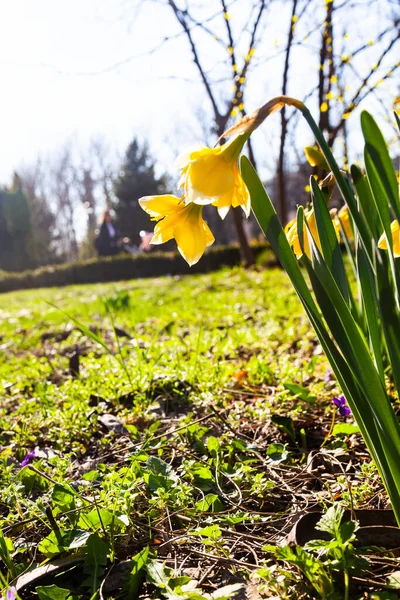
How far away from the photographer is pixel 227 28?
253 inches

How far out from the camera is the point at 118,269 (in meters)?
15.8

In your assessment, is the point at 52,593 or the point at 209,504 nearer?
the point at 52,593

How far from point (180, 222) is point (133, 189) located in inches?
1011

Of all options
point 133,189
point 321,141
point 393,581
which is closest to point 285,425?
point 393,581

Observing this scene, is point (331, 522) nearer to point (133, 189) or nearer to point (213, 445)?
point (213, 445)

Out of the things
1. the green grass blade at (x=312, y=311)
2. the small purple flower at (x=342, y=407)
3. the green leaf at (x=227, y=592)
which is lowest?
the green leaf at (x=227, y=592)

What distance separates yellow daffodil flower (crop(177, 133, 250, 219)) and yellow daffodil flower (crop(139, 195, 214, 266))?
0.20 ft

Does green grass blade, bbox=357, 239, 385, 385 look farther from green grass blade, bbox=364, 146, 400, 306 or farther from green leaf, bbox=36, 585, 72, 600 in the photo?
green leaf, bbox=36, 585, 72, 600

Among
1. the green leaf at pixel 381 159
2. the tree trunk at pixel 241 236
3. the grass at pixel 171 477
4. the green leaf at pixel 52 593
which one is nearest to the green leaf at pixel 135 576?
the grass at pixel 171 477

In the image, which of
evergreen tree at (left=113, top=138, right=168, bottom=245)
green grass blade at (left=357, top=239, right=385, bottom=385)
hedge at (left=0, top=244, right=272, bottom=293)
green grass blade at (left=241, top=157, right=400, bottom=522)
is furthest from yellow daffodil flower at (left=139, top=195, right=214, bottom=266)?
evergreen tree at (left=113, top=138, right=168, bottom=245)

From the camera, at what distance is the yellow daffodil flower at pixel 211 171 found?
2.66 ft

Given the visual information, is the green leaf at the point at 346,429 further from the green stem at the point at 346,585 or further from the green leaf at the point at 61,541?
the green leaf at the point at 61,541

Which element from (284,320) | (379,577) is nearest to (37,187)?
(284,320)

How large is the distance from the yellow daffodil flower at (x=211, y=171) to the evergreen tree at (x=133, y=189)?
2414 cm
